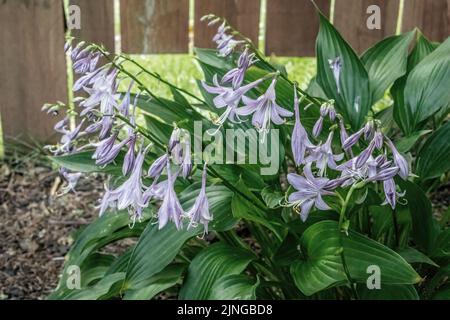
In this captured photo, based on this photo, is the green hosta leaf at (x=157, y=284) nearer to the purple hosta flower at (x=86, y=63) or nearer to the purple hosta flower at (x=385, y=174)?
the purple hosta flower at (x=86, y=63)

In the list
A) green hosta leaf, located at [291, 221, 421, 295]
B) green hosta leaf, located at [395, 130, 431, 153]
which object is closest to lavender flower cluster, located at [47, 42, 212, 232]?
green hosta leaf, located at [291, 221, 421, 295]

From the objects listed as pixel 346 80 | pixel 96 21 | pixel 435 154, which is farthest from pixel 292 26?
pixel 435 154

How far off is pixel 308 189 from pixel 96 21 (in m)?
2.17

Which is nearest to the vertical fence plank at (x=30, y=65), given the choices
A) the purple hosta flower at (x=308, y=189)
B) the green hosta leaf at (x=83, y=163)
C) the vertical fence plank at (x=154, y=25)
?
the vertical fence plank at (x=154, y=25)

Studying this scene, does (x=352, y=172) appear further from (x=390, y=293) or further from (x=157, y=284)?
(x=157, y=284)

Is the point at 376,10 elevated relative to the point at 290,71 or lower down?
elevated

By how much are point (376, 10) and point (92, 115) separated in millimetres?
2043

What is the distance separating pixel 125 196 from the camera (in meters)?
1.89

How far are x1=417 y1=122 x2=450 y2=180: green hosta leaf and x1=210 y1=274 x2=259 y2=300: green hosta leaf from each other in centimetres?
69

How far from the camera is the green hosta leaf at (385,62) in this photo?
108 inches

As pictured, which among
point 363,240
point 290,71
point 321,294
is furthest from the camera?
point 290,71

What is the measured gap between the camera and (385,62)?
283cm
